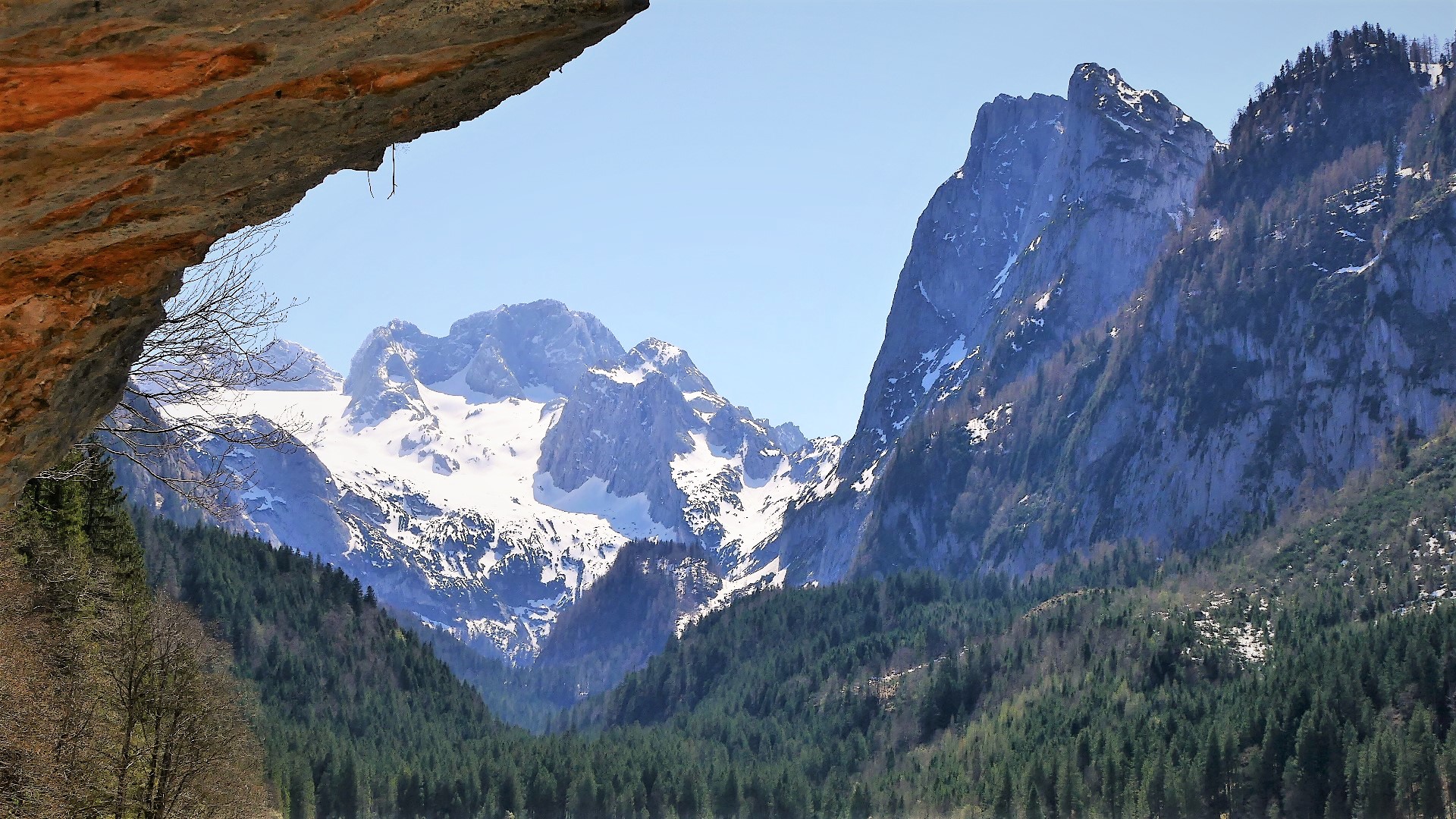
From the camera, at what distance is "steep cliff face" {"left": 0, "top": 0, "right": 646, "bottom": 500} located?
11500 mm

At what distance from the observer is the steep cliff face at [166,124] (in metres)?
11.5

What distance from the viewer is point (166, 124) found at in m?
12.4

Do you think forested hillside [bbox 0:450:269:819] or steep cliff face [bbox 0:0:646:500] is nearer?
steep cliff face [bbox 0:0:646:500]

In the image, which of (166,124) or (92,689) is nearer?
(166,124)

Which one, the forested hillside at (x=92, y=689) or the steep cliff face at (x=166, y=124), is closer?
the steep cliff face at (x=166, y=124)

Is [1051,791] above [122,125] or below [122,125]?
below

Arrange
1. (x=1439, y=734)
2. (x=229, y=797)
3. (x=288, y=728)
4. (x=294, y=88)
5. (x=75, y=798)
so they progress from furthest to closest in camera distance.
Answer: (x=288, y=728) < (x=1439, y=734) < (x=229, y=797) < (x=75, y=798) < (x=294, y=88)

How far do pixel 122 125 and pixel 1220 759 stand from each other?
6914 inches

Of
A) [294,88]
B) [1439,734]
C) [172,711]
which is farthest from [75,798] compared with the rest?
[1439,734]

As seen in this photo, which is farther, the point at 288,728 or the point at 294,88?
the point at 288,728

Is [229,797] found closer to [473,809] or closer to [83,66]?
[83,66]

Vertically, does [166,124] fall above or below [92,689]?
above

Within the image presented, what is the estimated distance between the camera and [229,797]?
71125 mm

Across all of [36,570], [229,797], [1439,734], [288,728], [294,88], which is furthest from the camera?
[288,728]
